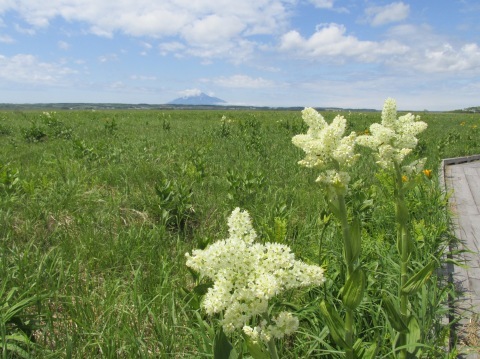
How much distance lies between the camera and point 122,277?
3363 mm

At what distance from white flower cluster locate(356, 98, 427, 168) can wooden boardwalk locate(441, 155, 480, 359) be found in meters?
1.45

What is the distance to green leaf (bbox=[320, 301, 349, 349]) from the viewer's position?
1.97 meters

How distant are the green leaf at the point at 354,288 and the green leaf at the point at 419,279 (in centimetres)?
46

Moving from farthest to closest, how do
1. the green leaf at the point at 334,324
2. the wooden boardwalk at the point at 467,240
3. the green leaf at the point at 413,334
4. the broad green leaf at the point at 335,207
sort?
the wooden boardwalk at the point at 467,240 < the green leaf at the point at 413,334 < the broad green leaf at the point at 335,207 < the green leaf at the point at 334,324

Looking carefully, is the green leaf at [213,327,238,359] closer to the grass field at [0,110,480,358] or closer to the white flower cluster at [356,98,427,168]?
the grass field at [0,110,480,358]

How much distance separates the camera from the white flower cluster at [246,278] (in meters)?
1.58

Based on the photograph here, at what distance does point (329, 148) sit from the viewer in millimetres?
2092

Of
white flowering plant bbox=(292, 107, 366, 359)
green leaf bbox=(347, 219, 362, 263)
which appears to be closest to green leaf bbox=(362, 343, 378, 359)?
white flowering plant bbox=(292, 107, 366, 359)

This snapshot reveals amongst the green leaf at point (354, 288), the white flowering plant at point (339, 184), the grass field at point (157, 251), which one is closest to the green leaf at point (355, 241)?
the white flowering plant at point (339, 184)

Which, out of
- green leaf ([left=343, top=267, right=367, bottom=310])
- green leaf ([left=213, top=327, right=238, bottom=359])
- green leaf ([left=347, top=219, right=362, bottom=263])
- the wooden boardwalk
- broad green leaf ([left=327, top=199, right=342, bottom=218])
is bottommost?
the wooden boardwalk

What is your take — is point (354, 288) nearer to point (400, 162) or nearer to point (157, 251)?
point (400, 162)

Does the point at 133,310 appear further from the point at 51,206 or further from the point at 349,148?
the point at 51,206

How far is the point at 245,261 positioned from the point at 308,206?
361 cm

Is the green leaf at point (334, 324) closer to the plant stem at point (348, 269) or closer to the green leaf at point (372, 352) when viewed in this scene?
the plant stem at point (348, 269)
